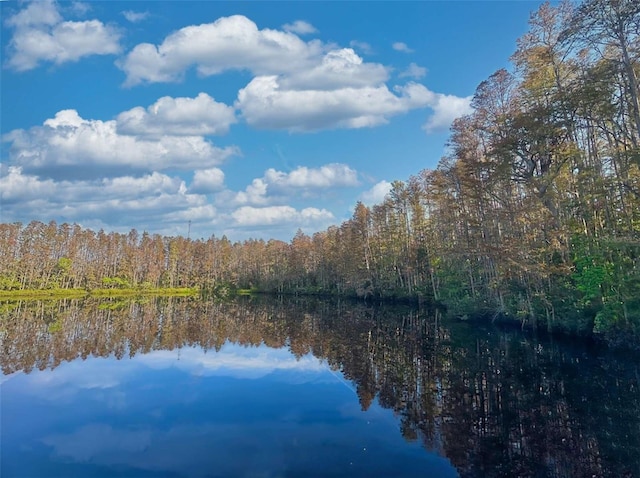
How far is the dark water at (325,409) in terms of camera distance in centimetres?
838

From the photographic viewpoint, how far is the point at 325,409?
12172 mm

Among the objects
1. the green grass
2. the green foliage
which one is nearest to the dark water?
the green grass

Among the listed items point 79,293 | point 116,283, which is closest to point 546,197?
point 79,293

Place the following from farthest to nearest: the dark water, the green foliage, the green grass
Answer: the green foliage → the green grass → the dark water

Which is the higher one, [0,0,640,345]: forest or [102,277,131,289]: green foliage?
[0,0,640,345]: forest

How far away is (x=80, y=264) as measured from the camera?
267 ft

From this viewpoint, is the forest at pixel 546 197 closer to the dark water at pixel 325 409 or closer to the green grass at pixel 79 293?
the dark water at pixel 325 409

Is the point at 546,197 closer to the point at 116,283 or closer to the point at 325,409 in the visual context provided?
the point at 325,409

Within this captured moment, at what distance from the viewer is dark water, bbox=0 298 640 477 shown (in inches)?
330

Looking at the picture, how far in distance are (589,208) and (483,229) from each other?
9.41m

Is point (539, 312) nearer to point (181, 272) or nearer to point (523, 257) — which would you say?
point (523, 257)

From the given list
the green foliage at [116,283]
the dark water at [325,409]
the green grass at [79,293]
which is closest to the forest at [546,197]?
the dark water at [325,409]

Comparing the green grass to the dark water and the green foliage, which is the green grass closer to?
the green foliage

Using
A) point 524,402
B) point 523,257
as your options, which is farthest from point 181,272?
point 524,402
